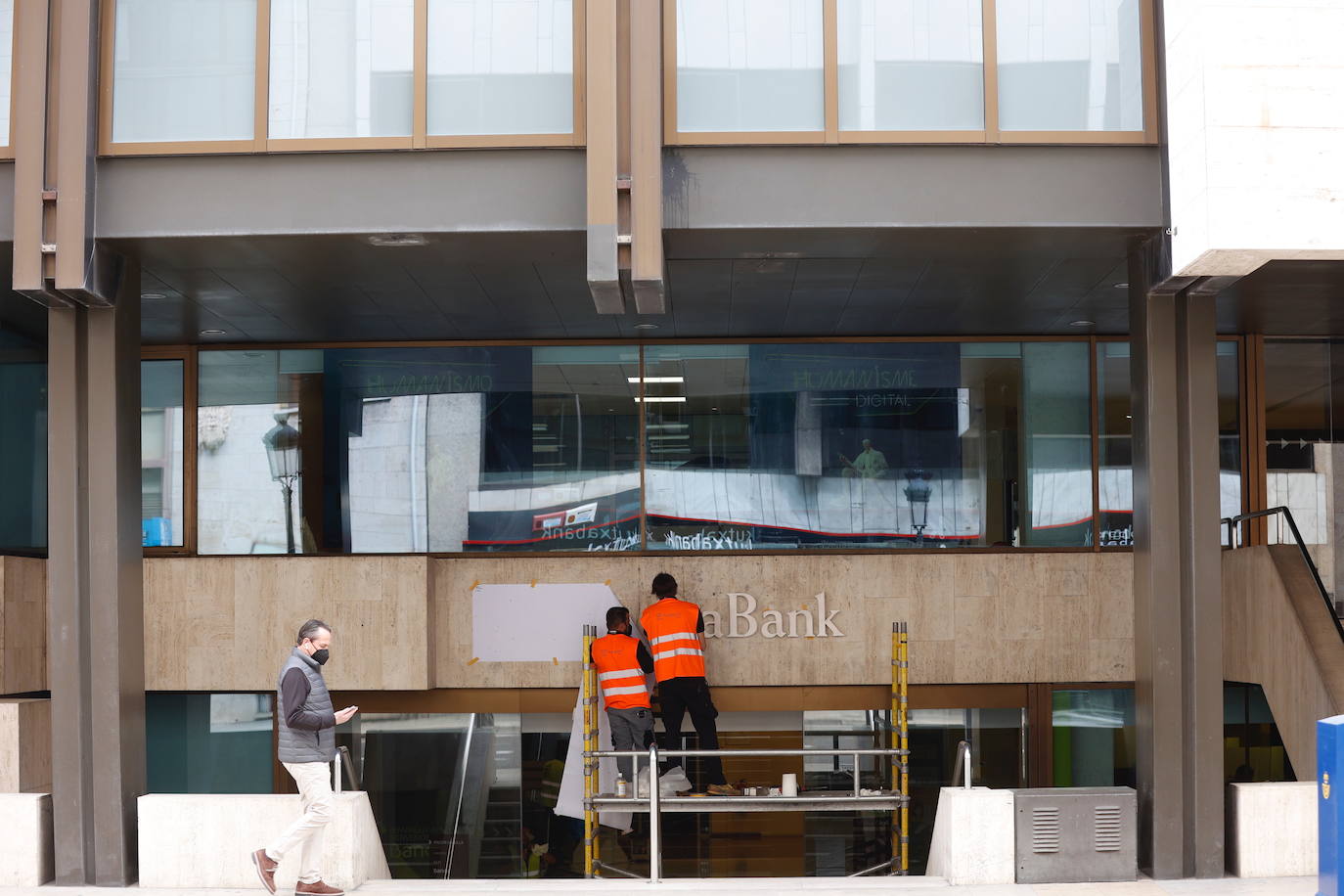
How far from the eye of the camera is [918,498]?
49.3 ft

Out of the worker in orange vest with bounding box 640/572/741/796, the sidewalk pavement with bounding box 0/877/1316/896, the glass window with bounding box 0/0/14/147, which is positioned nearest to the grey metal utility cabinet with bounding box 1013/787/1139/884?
the sidewalk pavement with bounding box 0/877/1316/896

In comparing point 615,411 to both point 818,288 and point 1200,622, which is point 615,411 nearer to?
point 818,288

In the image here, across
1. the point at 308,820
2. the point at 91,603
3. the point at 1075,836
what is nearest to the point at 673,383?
the point at 91,603

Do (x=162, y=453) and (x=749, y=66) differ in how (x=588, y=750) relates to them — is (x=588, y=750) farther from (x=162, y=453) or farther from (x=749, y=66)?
(x=749, y=66)

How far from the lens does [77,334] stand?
10438 mm

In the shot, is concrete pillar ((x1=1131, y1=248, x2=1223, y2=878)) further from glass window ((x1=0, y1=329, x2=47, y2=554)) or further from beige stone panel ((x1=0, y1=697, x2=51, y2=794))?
glass window ((x1=0, y1=329, x2=47, y2=554))

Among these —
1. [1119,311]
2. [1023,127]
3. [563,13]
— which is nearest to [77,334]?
[563,13]

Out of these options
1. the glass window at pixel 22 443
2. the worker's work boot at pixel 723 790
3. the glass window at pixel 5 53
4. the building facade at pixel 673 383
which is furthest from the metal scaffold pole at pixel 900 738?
the glass window at pixel 22 443

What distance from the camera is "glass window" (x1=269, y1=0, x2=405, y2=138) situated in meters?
10.0

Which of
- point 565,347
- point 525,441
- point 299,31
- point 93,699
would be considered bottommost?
point 93,699

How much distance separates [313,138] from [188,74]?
105cm

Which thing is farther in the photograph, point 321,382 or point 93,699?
point 321,382

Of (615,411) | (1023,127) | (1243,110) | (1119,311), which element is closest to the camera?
(1243,110)

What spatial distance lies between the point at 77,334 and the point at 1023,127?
7.06 metres
